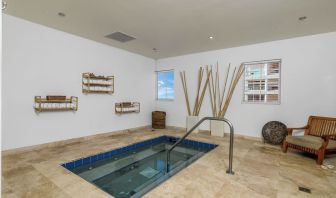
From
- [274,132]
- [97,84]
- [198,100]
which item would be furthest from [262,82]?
[97,84]

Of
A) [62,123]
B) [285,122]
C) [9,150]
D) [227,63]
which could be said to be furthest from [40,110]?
[285,122]

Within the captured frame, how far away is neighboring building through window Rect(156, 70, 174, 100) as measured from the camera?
6.65m

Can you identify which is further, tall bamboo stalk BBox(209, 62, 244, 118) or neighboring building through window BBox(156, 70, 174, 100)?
neighboring building through window BBox(156, 70, 174, 100)

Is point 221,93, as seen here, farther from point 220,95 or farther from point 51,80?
point 51,80

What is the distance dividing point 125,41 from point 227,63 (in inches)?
121

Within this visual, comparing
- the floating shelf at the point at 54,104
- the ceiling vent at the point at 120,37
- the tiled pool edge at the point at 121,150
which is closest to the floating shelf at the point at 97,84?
the floating shelf at the point at 54,104

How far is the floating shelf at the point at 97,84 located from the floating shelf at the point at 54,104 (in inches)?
19.0

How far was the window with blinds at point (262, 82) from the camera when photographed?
183 inches

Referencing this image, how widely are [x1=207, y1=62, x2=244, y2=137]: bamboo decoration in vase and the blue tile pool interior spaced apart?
94cm

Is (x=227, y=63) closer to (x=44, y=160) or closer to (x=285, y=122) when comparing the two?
(x=285, y=122)

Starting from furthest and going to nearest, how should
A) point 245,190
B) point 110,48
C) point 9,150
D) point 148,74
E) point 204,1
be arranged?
point 148,74 → point 110,48 → point 9,150 → point 204,1 → point 245,190

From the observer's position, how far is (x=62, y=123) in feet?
13.7

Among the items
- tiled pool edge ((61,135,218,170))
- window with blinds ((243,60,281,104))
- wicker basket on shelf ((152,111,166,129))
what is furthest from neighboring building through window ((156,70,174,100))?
window with blinds ((243,60,281,104))

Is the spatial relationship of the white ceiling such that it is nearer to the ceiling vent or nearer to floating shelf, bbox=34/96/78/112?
the ceiling vent
